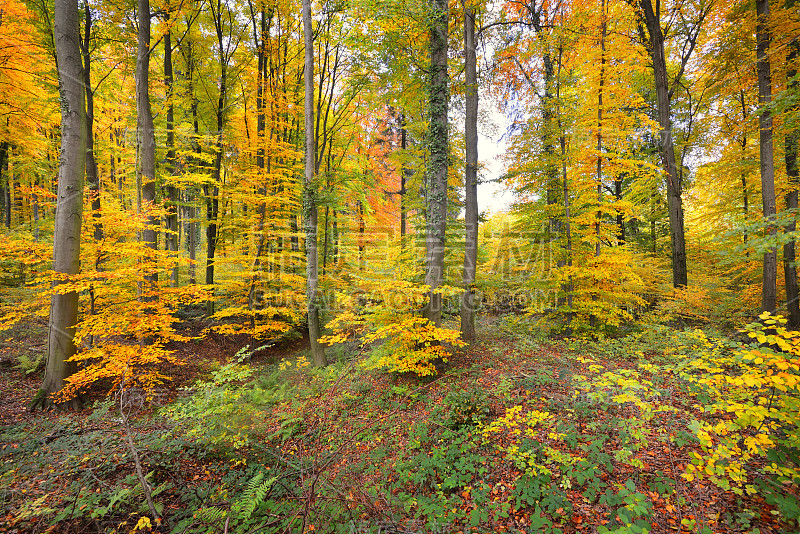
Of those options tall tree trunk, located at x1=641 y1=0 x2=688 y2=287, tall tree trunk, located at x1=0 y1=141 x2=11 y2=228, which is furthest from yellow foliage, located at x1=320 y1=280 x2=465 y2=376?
tall tree trunk, located at x1=0 y1=141 x2=11 y2=228

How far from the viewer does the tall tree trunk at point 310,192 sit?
852 cm

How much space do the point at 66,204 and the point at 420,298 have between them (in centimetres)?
812

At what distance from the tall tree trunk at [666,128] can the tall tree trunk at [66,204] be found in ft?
48.6

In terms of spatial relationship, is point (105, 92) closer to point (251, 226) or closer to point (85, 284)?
point (251, 226)

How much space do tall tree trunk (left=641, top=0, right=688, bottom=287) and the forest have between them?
103mm

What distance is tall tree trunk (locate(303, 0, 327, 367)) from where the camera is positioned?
8.52m

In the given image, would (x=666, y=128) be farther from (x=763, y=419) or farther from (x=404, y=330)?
(x=404, y=330)

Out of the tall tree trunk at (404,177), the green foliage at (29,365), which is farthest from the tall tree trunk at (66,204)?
the tall tree trunk at (404,177)

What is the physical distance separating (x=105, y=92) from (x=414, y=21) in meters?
13.9

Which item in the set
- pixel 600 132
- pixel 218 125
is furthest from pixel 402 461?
pixel 218 125

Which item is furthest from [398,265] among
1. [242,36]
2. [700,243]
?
[700,243]

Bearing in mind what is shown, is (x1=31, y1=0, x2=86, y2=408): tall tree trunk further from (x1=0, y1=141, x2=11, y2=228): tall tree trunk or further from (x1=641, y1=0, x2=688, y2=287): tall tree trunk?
(x1=641, y1=0, x2=688, y2=287): tall tree trunk

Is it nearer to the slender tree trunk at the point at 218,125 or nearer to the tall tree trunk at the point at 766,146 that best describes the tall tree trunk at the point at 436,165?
the tall tree trunk at the point at 766,146

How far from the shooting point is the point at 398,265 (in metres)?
9.24
